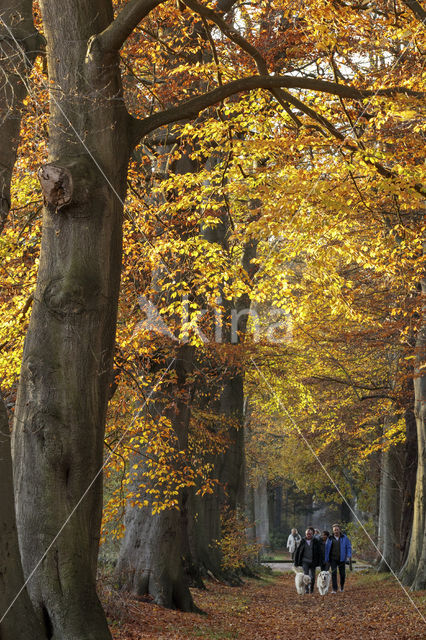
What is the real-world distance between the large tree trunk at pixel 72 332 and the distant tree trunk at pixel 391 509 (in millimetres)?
17636

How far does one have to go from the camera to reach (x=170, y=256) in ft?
41.0

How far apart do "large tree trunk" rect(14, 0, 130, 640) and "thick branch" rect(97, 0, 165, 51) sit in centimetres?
10

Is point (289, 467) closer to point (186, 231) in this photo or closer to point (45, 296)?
point (186, 231)

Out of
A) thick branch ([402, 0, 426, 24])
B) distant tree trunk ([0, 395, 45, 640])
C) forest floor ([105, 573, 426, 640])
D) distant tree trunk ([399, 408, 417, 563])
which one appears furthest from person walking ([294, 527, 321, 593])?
distant tree trunk ([0, 395, 45, 640])

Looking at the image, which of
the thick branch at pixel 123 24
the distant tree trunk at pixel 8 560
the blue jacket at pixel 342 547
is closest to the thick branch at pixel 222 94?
the thick branch at pixel 123 24

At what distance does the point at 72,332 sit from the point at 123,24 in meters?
2.85

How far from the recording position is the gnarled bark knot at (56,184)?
666 centimetres

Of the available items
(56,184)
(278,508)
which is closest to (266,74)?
(56,184)

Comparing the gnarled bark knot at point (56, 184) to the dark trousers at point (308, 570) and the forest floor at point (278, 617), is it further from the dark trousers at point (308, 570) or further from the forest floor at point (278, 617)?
the dark trousers at point (308, 570)

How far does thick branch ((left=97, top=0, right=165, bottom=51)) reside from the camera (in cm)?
695

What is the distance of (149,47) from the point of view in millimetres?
12523

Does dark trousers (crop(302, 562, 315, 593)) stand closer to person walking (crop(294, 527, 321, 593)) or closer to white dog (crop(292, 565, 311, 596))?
person walking (crop(294, 527, 321, 593))

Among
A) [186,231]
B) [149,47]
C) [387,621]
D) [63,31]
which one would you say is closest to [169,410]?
[186,231]

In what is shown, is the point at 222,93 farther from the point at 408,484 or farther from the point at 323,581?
the point at 408,484
